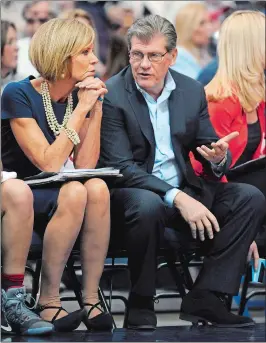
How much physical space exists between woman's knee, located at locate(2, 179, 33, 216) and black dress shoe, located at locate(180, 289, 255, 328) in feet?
3.46

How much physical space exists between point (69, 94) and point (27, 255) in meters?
0.92

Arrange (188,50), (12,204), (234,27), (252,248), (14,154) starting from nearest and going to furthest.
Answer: (12,204) → (14,154) → (252,248) → (234,27) → (188,50)

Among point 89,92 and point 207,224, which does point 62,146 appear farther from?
point 207,224

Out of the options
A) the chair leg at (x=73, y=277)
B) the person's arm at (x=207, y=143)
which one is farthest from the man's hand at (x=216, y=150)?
the chair leg at (x=73, y=277)

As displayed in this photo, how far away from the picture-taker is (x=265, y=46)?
279 inches

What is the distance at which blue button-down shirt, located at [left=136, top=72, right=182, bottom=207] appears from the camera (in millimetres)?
6082

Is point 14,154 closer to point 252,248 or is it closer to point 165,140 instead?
point 165,140

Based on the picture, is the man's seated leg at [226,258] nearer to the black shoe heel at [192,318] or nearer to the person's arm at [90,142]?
the black shoe heel at [192,318]

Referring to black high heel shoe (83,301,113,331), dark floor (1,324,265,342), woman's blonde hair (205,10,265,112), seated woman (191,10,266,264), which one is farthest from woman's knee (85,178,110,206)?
woman's blonde hair (205,10,265,112)

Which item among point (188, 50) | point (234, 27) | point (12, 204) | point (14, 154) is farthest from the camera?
point (188, 50)

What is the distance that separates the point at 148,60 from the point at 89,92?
1.36 feet

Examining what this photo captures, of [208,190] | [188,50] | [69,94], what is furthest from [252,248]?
[188,50]

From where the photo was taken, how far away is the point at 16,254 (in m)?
5.44

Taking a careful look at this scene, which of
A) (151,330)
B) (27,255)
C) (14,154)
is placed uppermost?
(14,154)
